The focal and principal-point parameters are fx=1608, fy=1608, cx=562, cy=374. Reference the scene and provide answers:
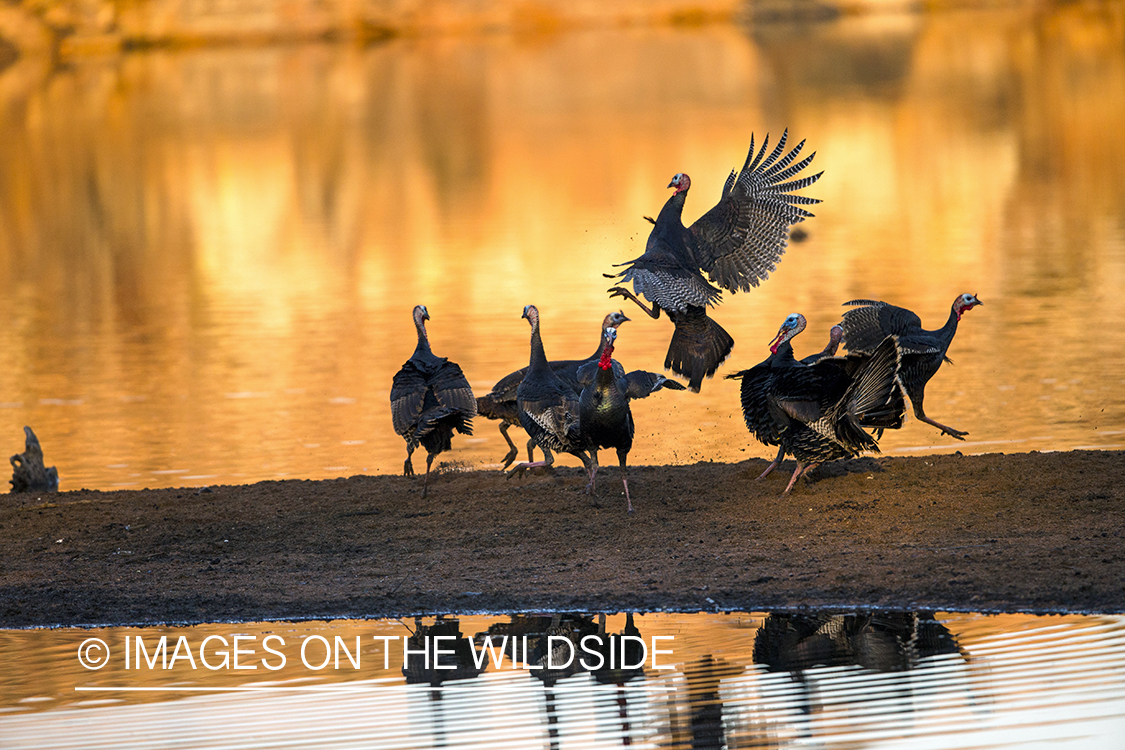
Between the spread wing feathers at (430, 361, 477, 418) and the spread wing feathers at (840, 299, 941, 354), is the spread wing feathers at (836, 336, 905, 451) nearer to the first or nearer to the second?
the spread wing feathers at (840, 299, 941, 354)

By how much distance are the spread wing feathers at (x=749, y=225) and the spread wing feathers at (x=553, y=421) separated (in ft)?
8.05

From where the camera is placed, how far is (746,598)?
950cm

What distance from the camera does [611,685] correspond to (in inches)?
331

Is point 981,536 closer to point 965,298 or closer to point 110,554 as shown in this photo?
point 965,298

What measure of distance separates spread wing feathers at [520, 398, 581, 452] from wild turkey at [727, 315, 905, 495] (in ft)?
4.26

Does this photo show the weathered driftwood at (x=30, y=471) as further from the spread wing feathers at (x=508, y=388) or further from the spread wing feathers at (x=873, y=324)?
the spread wing feathers at (x=873, y=324)

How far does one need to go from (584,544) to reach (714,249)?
405cm

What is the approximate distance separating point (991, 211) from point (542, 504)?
2424cm

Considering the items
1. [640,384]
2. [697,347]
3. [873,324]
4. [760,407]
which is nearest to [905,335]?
[873,324]

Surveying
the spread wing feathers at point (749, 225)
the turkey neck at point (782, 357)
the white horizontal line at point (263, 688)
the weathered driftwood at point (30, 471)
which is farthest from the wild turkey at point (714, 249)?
the white horizontal line at point (263, 688)

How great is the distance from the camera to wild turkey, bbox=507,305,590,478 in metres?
12.1

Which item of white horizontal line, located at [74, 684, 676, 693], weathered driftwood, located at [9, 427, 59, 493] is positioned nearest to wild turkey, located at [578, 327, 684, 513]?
white horizontal line, located at [74, 684, 676, 693]

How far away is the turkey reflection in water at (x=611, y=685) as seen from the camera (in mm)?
7613

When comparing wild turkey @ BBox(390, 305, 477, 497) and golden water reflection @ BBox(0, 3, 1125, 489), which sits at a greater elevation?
golden water reflection @ BBox(0, 3, 1125, 489)
